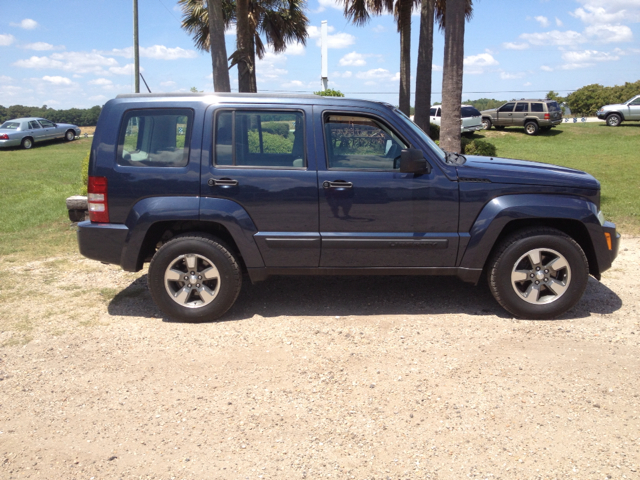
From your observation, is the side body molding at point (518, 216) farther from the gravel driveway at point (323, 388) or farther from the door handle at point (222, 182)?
the door handle at point (222, 182)

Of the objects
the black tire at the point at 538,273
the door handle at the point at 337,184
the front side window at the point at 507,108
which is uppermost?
the front side window at the point at 507,108

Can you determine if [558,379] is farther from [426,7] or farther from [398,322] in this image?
[426,7]

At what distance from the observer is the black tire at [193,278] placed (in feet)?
16.1

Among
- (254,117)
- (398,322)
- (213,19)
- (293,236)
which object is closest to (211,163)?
(254,117)

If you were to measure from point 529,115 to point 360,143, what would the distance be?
24.5 metres

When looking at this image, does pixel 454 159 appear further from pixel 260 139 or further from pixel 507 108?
pixel 507 108

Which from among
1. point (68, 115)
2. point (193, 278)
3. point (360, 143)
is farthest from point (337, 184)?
point (68, 115)

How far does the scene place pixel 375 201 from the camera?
4.87 metres

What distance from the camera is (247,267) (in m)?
5.02

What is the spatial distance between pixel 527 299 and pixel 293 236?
6.93 feet

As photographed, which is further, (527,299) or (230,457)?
(527,299)

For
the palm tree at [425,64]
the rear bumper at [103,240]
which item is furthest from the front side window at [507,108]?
the rear bumper at [103,240]

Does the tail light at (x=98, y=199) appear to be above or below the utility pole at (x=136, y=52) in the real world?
below

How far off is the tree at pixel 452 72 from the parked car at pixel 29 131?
24.4 meters
